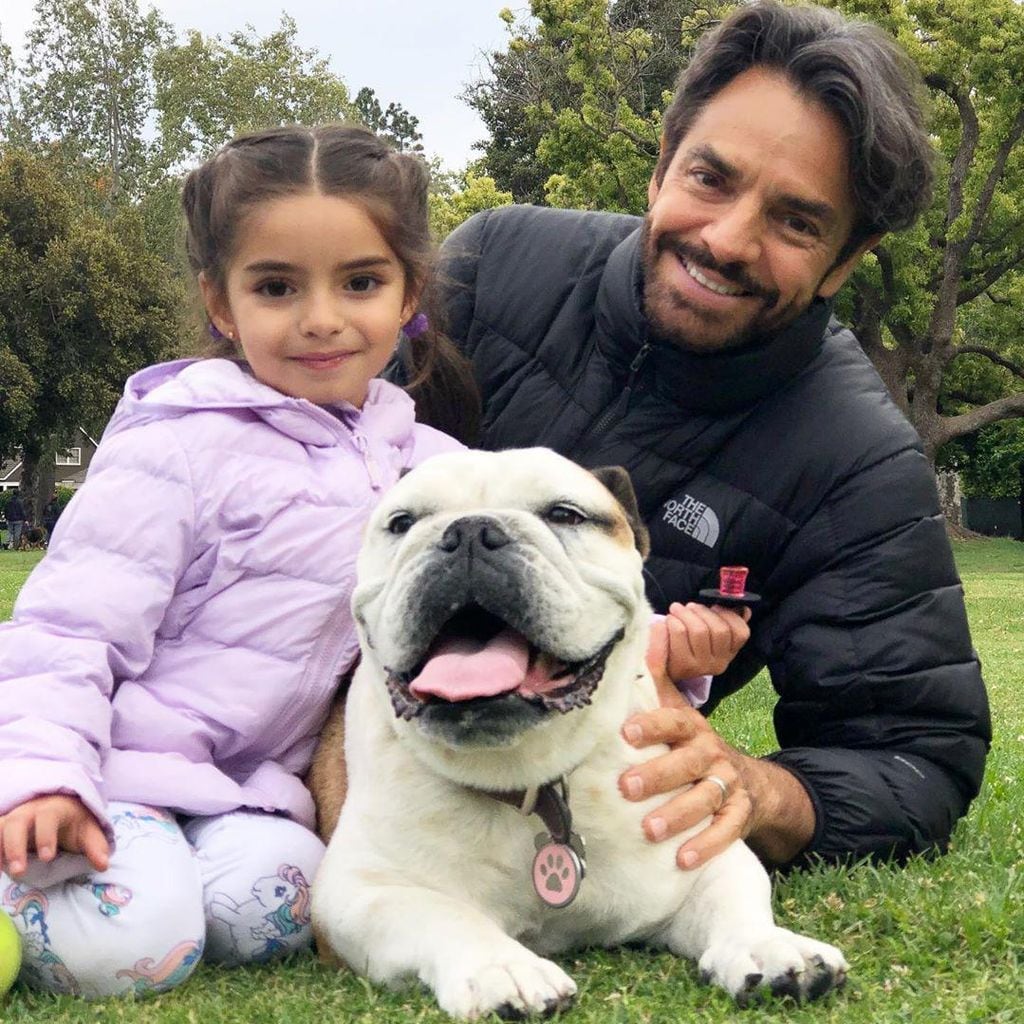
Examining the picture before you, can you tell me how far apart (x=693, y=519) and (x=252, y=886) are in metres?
1.69

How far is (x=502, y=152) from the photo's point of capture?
117 ft

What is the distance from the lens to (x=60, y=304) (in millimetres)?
33688

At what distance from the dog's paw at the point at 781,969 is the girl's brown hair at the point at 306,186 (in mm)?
1992

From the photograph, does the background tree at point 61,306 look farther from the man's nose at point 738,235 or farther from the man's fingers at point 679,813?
the man's fingers at point 679,813

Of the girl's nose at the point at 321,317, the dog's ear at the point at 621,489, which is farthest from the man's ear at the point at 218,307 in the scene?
the dog's ear at the point at 621,489

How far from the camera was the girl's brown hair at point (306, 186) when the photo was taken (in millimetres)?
3410

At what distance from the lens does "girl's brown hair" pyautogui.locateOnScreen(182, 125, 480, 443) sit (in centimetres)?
341

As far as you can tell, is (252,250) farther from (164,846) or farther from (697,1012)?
(697,1012)

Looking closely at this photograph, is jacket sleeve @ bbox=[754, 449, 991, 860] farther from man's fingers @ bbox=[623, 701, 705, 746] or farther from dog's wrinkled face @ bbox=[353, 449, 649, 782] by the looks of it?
dog's wrinkled face @ bbox=[353, 449, 649, 782]

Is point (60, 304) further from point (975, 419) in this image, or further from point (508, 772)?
point (508, 772)

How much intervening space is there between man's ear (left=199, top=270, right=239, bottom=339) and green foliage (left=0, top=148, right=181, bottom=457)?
103 feet

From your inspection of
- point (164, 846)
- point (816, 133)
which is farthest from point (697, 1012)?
point (816, 133)

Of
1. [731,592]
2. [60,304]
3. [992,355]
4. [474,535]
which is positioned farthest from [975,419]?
[474,535]

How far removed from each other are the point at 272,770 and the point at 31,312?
33.3 m
